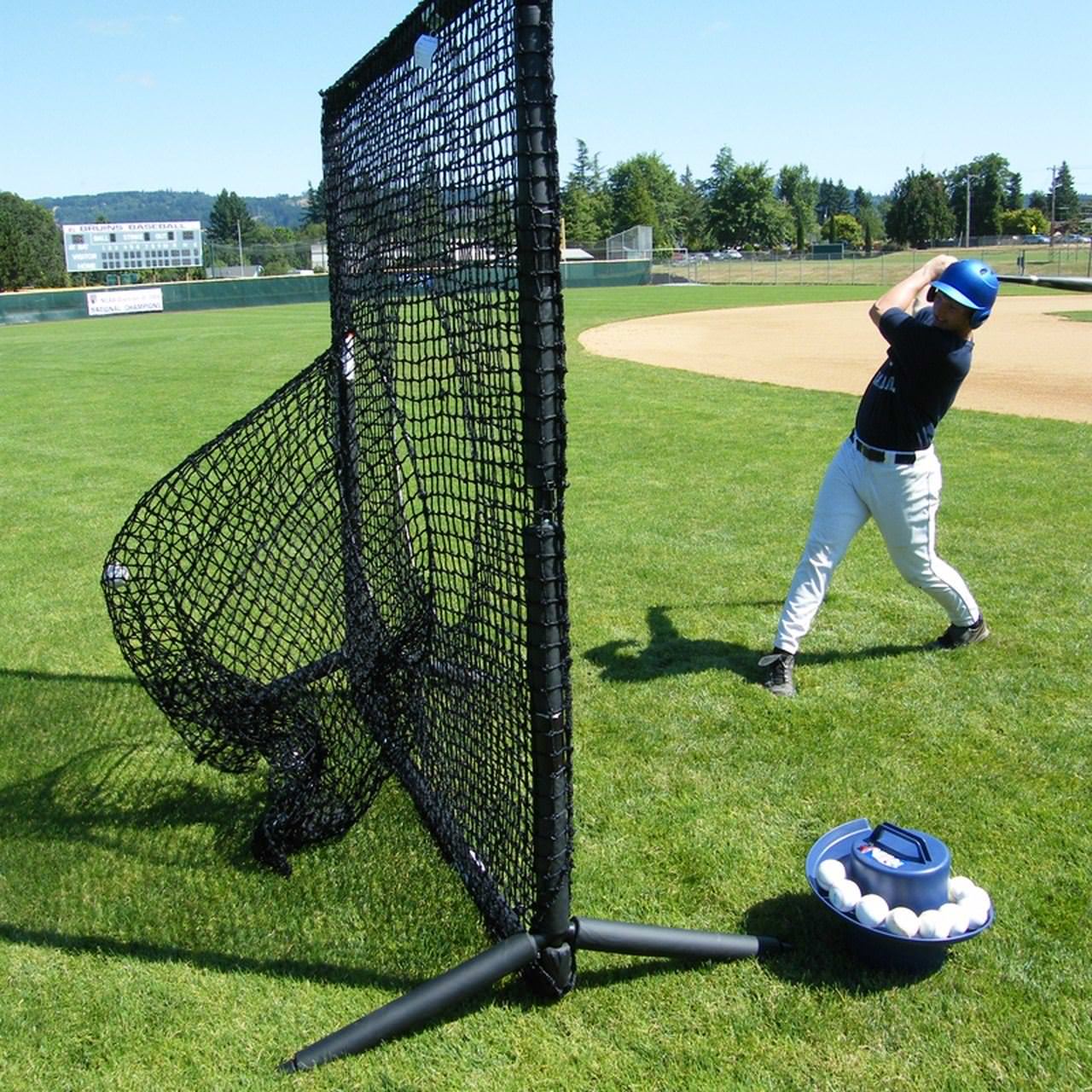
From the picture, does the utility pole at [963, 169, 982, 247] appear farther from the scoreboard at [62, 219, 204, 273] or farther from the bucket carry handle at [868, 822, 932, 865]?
the bucket carry handle at [868, 822, 932, 865]

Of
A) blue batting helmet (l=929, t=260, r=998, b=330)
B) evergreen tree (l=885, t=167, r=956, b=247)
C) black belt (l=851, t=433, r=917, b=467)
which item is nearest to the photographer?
blue batting helmet (l=929, t=260, r=998, b=330)

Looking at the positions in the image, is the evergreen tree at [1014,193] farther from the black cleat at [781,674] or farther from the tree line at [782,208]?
the black cleat at [781,674]

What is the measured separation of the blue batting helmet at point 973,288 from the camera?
168 inches

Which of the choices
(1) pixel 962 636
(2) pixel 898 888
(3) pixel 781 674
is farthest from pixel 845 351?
(2) pixel 898 888

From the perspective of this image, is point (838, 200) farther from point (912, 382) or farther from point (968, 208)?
point (912, 382)

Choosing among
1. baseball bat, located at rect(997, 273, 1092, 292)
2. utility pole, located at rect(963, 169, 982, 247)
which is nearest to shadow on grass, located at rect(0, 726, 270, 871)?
baseball bat, located at rect(997, 273, 1092, 292)

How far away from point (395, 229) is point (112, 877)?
230cm

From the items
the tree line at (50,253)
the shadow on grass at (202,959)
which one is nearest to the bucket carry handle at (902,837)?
the shadow on grass at (202,959)

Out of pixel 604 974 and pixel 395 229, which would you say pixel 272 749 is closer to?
pixel 604 974

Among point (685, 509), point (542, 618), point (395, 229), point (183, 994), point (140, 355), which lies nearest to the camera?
point (542, 618)

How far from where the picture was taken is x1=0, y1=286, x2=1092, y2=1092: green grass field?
109 inches

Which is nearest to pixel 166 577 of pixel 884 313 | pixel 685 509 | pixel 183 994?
pixel 183 994

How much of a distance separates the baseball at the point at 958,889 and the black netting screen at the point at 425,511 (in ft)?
3.62

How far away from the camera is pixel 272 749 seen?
359cm
